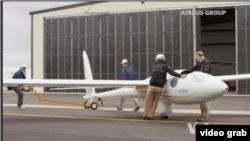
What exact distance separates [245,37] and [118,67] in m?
10.3

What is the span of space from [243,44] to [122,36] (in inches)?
378

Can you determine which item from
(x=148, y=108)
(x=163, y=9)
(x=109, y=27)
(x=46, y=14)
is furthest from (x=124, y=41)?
(x=148, y=108)

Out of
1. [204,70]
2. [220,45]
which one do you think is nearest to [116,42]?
[220,45]

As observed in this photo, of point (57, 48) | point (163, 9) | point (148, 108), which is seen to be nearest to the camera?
point (148, 108)

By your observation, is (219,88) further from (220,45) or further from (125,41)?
(220,45)

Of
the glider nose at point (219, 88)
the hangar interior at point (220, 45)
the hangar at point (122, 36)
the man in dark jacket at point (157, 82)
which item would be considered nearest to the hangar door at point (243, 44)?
the hangar at point (122, 36)

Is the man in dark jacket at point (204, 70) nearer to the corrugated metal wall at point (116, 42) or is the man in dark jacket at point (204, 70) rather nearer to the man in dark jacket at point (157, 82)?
the man in dark jacket at point (157, 82)

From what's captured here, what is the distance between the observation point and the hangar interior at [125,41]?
76.2 ft

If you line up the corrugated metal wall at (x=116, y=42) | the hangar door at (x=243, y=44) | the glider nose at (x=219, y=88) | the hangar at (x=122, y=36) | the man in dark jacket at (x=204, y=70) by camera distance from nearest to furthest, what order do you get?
the glider nose at (x=219, y=88), the man in dark jacket at (x=204, y=70), the hangar door at (x=243, y=44), the hangar at (x=122, y=36), the corrugated metal wall at (x=116, y=42)

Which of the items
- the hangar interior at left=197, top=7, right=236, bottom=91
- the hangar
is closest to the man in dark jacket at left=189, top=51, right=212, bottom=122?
the hangar

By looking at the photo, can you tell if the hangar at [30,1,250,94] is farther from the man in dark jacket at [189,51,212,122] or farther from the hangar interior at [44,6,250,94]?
the man in dark jacket at [189,51,212,122]

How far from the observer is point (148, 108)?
28.7 ft

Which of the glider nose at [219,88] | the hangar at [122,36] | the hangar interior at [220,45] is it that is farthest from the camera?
the hangar interior at [220,45]

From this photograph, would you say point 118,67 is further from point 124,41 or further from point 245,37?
point 245,37
